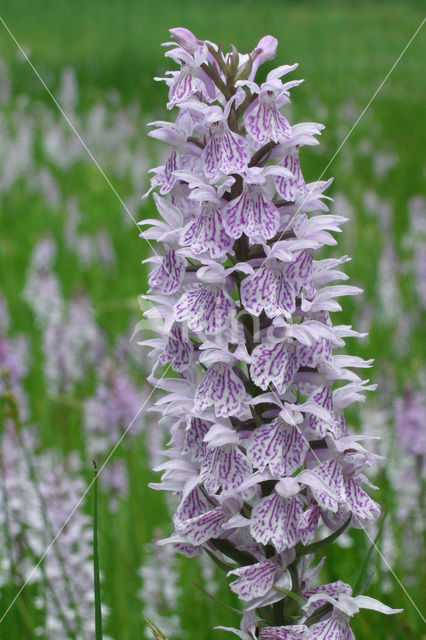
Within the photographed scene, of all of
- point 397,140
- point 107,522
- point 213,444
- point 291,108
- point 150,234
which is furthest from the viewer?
point 291,108

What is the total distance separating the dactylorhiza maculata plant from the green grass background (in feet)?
2.24

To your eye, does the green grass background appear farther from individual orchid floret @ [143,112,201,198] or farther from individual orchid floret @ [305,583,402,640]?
individual orchid floret @ [143,112,201,198]

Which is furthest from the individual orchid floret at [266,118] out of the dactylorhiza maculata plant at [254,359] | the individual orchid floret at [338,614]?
the individual orchid floret at [338,614]

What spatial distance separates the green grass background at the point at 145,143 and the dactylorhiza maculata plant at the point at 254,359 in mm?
683

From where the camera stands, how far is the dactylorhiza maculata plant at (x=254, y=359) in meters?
1.61

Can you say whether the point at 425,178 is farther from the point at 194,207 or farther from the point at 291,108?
the point at 194,207

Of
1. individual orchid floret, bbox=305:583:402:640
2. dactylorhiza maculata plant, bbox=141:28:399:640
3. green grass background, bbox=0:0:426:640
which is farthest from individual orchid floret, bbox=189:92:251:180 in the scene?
green grass background, bbox=0:0:426:640

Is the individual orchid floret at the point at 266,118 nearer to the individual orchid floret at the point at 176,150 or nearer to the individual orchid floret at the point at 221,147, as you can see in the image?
the individual orchid floret at the point at 221,147

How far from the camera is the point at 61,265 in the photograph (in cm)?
756

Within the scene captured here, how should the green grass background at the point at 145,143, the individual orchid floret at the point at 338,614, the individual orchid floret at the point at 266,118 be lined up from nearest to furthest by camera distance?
the individual orchid floret at the point at 338,614 → the individual orchid floret at the point at 266,118 → the green grass background at the point at 145,143

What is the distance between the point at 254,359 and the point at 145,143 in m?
9.95

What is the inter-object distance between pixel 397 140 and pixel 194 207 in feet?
33.3

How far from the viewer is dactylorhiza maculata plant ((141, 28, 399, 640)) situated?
63.5 inches

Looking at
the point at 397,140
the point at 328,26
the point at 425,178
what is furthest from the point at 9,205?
the point at 328,26
